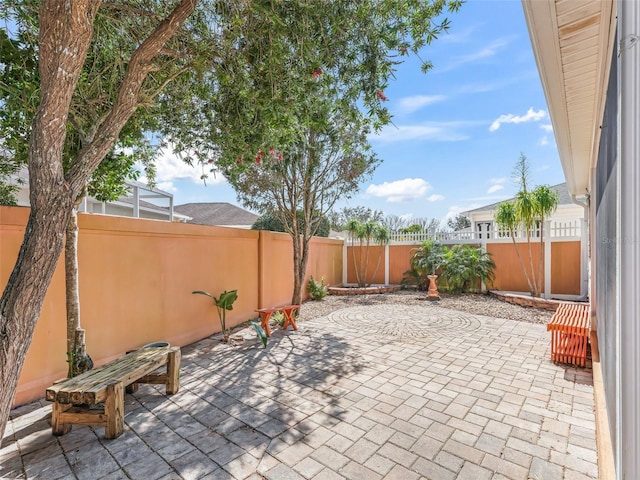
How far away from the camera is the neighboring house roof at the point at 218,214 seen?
20109 millimetres

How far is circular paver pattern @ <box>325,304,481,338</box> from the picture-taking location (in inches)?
234

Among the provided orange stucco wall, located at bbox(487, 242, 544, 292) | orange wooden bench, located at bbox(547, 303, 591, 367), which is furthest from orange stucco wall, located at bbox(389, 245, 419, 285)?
orange wooden bench, located at bbox(547, 303, 591, 367)

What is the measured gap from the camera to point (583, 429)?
271 cm

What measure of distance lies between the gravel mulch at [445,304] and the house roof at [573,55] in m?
5.04

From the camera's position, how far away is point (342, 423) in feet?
9.36

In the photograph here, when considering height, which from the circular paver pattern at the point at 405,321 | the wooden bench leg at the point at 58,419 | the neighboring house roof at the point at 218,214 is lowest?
the circular paver pattern at the point at 405,321

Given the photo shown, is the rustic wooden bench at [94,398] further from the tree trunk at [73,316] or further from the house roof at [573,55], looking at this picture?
the house roof at [573,55]

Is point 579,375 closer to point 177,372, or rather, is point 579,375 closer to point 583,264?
point 177,372

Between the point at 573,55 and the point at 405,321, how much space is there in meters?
5.50

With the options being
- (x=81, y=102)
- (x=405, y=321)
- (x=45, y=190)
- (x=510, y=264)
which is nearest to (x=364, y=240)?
(x=510, y=264)

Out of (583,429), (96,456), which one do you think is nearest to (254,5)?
(96,456)

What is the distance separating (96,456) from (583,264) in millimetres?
11128

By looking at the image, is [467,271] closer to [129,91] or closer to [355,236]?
[355,236]

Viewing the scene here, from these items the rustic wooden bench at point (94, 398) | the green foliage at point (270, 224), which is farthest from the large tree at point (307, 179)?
the rustic wooden bench at point (94, 398)
